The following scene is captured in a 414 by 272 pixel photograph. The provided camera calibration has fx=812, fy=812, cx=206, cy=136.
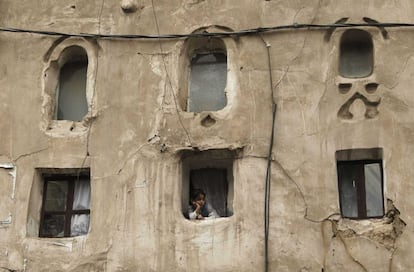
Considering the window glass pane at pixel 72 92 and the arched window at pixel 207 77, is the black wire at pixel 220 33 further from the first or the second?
the window glass pane at pixel 72 92

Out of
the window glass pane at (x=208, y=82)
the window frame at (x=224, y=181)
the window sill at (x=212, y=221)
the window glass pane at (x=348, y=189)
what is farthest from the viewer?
the window glass pane at (x=208, y=82)

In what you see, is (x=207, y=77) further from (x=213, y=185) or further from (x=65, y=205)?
(x=65, y=205)

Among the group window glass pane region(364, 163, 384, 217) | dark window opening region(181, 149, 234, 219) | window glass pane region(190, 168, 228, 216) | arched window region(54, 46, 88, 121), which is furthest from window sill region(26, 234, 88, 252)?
window glass pane region(364, 163, 384, 217)

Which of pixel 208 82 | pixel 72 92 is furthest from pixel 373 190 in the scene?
pixel 72 92

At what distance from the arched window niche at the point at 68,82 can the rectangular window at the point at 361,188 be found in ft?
13.4

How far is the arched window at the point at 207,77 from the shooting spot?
12.7m

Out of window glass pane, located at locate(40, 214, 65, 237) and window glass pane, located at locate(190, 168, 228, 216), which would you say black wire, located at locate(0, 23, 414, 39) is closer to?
window glass pane, located at locate(190, 168, 228, 216)

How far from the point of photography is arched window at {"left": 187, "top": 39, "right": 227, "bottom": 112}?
12664 millimetres

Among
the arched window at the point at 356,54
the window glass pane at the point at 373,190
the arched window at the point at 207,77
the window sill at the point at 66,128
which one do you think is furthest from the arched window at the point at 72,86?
the window glass pane at the point at 373,190

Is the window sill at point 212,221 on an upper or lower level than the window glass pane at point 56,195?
lower

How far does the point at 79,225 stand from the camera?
12336 millimetres

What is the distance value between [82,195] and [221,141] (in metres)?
2.38

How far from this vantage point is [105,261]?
Answer: 38.2 feet

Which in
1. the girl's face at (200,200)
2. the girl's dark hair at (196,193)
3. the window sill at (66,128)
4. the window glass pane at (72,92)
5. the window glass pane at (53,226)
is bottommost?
the window glass pane at (53,226)
